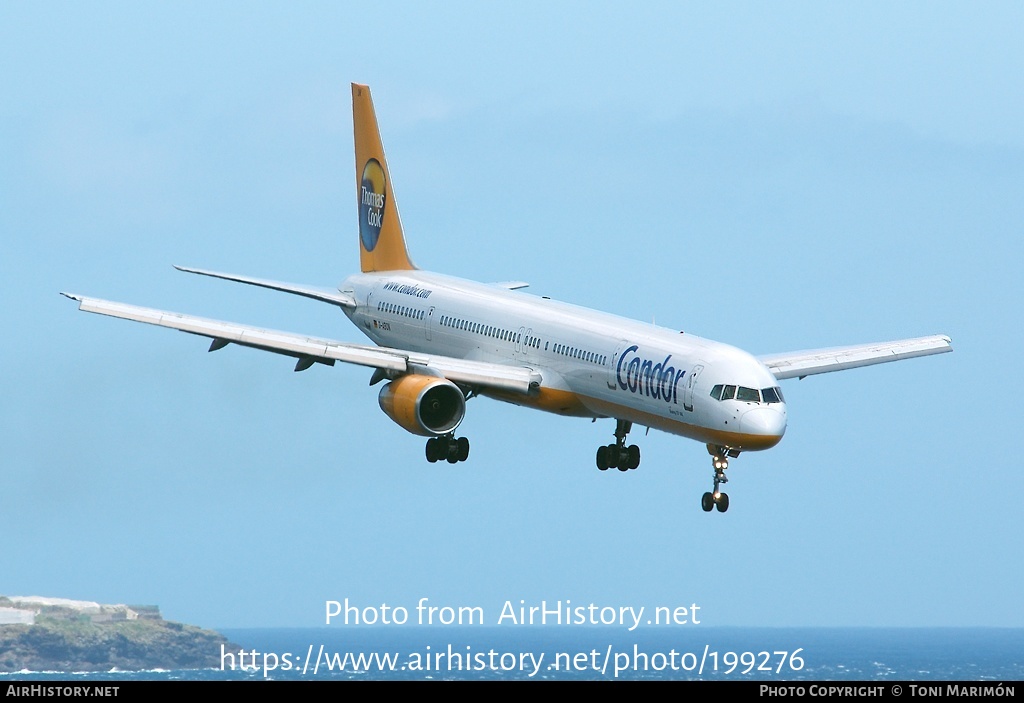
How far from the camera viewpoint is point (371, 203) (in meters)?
76.3

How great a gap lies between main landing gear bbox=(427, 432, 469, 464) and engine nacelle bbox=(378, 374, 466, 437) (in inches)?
87.9

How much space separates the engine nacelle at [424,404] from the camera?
58.1m

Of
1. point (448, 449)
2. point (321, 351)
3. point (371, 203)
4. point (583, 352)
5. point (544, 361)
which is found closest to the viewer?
point (583, 352)

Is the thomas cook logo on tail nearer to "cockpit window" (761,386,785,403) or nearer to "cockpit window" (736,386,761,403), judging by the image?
"cockpit window" (736,386,761,403)

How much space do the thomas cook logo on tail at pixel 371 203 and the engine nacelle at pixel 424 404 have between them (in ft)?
56.4

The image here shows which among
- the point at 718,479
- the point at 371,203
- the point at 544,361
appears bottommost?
the point at 718,479

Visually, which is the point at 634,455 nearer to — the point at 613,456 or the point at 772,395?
the point at 613,456

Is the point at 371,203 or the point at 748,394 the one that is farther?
the point at 371,203

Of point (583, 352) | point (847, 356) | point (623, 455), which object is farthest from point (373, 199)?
point (847, 356)

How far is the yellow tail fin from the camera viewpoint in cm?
7400

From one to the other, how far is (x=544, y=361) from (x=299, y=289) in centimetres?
1659
